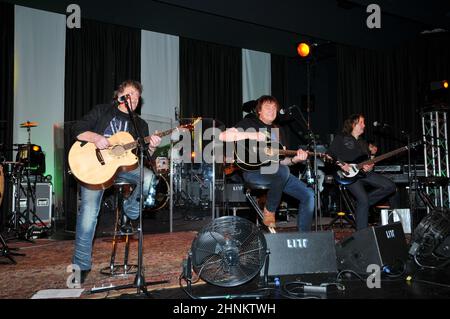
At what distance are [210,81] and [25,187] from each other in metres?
5.71

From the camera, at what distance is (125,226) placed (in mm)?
3439

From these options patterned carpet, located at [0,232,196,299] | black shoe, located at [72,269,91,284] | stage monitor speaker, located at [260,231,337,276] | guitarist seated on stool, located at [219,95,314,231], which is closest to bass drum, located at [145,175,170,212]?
patterned carpet, located at [0,232,196,299]

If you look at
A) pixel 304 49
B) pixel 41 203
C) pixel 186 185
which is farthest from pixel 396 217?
pixel 41 203

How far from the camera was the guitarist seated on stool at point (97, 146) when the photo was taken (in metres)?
3.36

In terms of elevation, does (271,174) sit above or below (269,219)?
above

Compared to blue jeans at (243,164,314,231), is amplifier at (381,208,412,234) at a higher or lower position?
lower

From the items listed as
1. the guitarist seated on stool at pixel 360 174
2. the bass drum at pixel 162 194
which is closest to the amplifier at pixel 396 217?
the guitarist seated on stool at pixel 360 174

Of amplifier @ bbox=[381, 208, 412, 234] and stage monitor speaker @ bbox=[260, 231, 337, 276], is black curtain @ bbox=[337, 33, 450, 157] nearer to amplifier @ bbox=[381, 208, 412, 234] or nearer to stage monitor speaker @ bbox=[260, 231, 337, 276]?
amplifier @ bbox=[381, 208, 412, 234]

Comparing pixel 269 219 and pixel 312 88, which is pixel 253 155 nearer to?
pixel 269 219

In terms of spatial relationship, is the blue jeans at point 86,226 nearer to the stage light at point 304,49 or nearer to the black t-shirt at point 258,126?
the black t-shirt at point 258,126

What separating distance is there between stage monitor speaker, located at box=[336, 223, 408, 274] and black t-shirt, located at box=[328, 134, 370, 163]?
185 centimetres

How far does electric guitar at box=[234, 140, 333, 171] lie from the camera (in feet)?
13.6

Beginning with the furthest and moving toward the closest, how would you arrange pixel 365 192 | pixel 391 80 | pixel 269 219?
pixel 391 80 → pixel 365 192 → pixel 269 219
